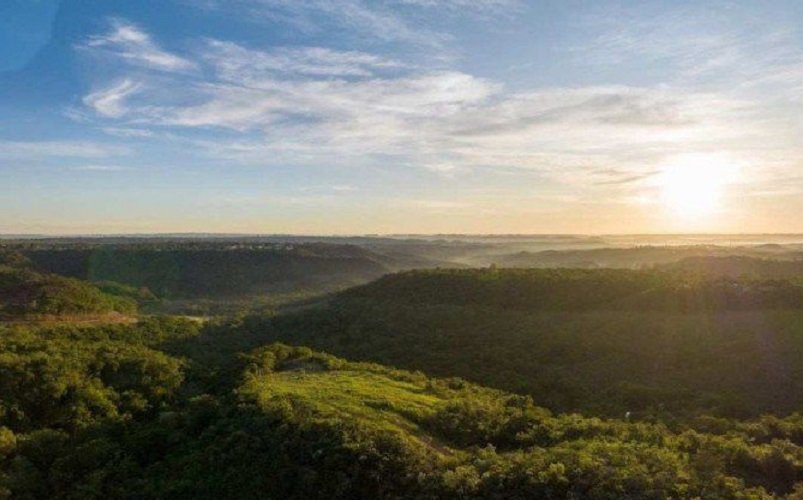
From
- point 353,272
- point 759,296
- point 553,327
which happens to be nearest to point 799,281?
point 759,296

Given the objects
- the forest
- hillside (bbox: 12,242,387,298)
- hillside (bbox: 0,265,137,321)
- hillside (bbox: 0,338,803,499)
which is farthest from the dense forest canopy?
hillside (bbox: 12,242,387,298)

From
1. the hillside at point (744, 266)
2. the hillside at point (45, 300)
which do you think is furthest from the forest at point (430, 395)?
the hillside at point (744, 266)

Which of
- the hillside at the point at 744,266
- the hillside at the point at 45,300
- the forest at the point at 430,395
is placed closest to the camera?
the forest at the point at 430,395

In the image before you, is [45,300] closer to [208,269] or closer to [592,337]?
[592,337]

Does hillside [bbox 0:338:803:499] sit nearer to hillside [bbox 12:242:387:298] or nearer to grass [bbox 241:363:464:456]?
grass [bbox 241:363:464:456]

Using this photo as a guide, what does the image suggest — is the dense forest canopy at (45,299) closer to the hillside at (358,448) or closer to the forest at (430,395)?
the forest at (430,395)

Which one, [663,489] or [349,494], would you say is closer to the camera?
[663,489]

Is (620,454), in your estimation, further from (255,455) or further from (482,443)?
(255,455)

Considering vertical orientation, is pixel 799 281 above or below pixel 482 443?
above
